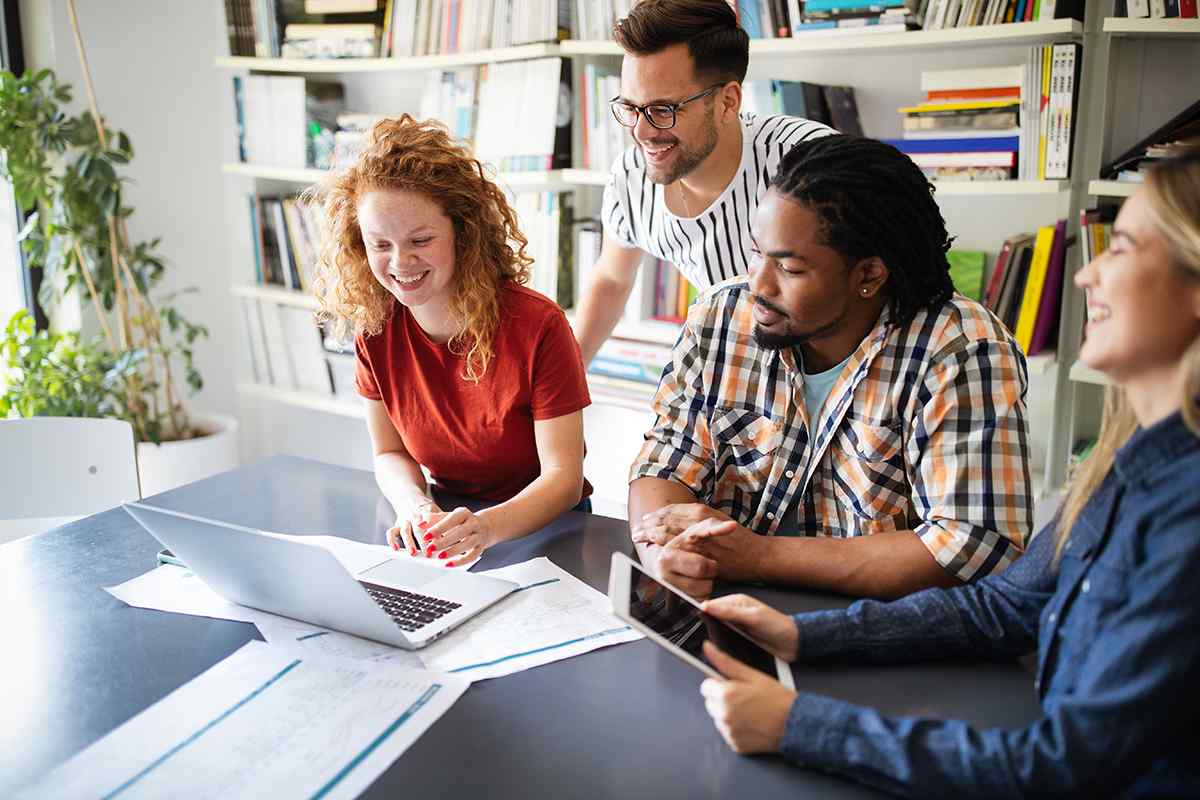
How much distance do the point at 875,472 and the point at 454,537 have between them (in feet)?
1.97

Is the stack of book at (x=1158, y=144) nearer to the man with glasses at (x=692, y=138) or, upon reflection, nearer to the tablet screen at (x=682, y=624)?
the man with glasses at (x=692, y=138)

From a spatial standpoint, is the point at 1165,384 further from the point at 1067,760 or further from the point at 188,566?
the point at 188,566

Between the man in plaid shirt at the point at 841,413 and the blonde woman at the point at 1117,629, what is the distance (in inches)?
9.6

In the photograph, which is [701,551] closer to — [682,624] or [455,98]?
[682,624]

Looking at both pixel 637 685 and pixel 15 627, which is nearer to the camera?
pixel 637 685

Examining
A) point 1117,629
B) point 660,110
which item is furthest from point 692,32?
point 1117,629

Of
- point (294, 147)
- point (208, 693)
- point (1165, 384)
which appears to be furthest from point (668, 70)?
point (294, 147)

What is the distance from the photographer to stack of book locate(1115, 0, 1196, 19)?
6.80 ft

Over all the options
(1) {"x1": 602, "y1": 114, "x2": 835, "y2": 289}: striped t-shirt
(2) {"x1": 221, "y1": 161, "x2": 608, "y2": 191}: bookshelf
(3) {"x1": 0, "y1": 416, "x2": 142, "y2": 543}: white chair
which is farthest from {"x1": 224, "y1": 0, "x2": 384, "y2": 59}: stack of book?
(3) {"x1": 0, "y1": 416, "x2": 142, "y2": 543}: white chair

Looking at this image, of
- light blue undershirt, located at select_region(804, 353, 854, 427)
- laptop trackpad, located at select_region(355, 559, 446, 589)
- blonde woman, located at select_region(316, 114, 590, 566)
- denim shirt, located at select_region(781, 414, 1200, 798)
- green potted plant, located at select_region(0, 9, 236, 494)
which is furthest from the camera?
green potted plant, located at select_region(0, 9, 236, 494)

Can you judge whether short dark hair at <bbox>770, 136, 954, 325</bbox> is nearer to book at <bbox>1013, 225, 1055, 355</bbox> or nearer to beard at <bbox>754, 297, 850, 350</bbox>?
beard at <bbox>754, 297, 850, 350</bbox>

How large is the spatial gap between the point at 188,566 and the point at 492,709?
50cm

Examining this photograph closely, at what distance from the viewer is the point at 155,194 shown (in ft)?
11.8

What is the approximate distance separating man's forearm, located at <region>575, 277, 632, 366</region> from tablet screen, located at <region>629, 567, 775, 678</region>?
4.10 feet
